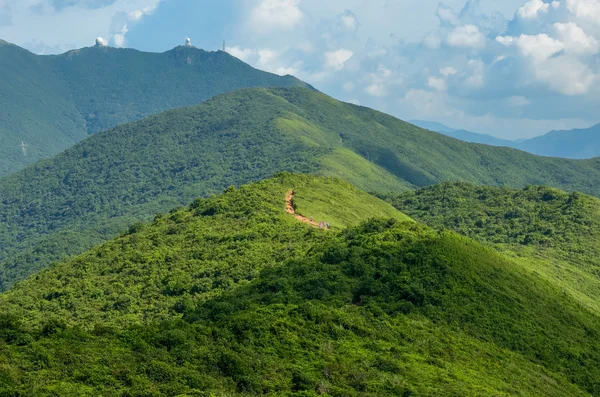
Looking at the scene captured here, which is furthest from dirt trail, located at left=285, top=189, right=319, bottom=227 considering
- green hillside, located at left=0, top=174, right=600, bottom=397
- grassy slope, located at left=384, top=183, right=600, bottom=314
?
grassy slope, located at left=384, top=183, right=600, bottom=314

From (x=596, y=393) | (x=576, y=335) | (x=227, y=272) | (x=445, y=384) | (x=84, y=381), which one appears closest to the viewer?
(x=84, y=381)

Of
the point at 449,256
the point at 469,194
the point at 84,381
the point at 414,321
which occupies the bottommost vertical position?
the point at 84,381

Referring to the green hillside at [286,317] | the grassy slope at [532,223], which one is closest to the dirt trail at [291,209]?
the green hillside at [286,317]

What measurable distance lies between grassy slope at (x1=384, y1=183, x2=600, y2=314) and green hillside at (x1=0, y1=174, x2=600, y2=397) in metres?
25.6

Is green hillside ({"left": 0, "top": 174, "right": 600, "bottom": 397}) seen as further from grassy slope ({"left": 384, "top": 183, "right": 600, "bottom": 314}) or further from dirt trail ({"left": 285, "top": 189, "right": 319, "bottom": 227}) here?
grassy slope ({"left": 384, "top": 183, "right": 600, "bottom": 314})

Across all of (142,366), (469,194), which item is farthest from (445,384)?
(469,194)

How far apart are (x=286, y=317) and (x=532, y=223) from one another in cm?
7990

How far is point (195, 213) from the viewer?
9275 cm

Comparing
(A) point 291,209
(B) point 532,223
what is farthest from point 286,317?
(B) point 532,223

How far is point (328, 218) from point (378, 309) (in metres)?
39.5

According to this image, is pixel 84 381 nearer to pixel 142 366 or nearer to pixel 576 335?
pixel 142 366

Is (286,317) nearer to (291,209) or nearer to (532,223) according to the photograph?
(291,209)

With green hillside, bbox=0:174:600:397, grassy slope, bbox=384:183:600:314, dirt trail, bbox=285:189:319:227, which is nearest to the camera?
green hillside, bbox=0:174:600:397

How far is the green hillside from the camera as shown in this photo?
123 feet
